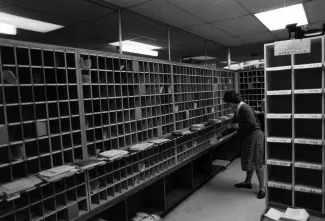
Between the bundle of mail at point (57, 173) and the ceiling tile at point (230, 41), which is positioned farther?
the ceiling tile at point (230, 41)

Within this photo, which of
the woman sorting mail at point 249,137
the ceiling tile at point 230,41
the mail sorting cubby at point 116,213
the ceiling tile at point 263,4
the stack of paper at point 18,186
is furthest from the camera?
the ceiling tile at point 230,41

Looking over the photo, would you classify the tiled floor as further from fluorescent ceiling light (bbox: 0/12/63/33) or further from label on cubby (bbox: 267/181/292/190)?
fluorescent ceiling light (bbox: 0/12/63/33)

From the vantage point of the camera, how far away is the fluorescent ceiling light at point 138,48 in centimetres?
433

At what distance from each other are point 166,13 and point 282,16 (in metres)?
1.69

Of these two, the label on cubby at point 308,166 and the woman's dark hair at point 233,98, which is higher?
the woman's dark hair at point 233,98

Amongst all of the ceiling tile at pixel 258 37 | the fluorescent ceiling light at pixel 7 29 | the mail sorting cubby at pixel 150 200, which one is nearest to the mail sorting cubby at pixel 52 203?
the mail sorting cubby at pixel 150 200

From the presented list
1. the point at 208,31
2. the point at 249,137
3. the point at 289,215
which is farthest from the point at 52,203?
the point at 208,31

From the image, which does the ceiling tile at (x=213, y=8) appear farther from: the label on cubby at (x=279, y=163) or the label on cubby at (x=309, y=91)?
the label on cubby at (x=279, y=163)

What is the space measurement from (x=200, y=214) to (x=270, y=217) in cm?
138

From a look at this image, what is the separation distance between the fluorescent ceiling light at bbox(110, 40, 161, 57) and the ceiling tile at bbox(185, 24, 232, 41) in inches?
44.1

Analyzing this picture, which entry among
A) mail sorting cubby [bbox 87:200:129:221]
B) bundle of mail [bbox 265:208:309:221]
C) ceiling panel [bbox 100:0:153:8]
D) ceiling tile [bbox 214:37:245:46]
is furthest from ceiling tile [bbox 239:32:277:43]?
mail sorting cubby [bbox 87:200:129:221]

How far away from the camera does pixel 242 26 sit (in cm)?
364

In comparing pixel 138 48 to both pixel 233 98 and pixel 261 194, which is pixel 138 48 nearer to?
pixel 233 98

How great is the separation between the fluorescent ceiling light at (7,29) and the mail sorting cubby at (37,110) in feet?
5.24
